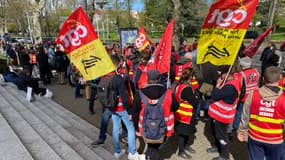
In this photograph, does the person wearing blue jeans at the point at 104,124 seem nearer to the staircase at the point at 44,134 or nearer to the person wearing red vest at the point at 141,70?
the staircase at the point at 44,134

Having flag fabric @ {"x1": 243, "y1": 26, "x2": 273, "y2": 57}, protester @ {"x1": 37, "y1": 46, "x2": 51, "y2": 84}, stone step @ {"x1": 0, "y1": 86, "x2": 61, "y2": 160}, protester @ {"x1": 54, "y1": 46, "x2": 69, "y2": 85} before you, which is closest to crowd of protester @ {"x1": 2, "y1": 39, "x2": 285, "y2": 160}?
flag fabric @ {"x1": 243, "y1": 26, "x2": 273, "y2": 57}

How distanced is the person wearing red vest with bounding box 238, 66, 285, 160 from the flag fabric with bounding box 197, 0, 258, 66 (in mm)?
808

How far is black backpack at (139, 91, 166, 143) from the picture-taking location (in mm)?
3760

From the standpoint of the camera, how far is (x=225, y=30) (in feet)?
13.6

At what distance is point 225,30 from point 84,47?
2.28m

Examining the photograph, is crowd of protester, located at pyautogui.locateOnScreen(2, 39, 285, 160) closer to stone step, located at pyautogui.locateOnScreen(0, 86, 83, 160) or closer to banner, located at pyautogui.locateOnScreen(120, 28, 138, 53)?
stone step, located at pyautogui.locateOnScreen(0, 86, 83, 160)

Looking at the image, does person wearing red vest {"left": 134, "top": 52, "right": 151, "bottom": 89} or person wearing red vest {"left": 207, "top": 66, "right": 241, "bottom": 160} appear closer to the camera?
person wearing red vest {"left": 207, "top": 66, "right": 241, "bottom": 160}

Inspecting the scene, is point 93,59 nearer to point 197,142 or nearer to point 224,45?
point 224,45

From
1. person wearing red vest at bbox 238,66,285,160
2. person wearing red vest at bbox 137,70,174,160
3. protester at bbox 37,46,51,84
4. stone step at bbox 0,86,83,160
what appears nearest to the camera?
person wearing red vest at bbox 238,66,285,160

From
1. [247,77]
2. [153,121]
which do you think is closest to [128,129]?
[153,121]

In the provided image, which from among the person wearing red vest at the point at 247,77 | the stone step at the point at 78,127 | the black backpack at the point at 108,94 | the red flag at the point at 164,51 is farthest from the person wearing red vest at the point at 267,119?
the stone step at the point at 78,127

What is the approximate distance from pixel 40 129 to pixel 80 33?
260cm

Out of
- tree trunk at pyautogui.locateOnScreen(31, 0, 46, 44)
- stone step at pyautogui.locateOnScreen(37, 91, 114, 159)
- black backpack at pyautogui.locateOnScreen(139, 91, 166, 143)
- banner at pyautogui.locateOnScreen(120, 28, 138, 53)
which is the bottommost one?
stone step at pyautogui.locateOnScreen(37, 91, 114, 159)

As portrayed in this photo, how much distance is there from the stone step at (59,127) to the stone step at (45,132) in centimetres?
15
